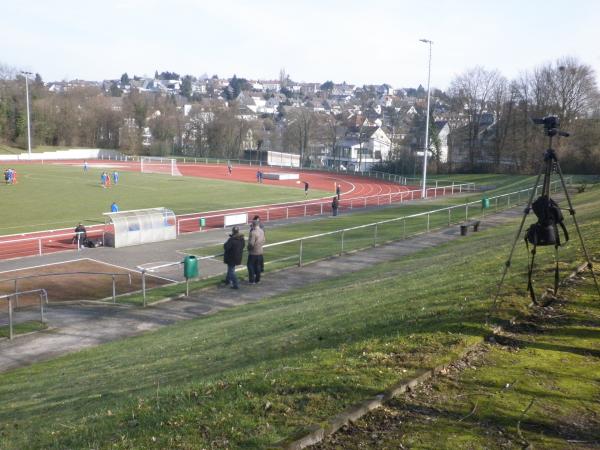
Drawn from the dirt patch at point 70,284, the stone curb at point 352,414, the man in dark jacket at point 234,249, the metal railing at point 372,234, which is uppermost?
the stone curb at point 352,414

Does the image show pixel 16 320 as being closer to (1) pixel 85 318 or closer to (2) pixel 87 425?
(1) pixel 85 318

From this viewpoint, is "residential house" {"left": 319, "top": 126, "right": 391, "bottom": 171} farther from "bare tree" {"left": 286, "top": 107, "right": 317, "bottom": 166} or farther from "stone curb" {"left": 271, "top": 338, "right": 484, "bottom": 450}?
"stone curb" {"left": 271, "top": 338, "right": 484, "bottom": 450}

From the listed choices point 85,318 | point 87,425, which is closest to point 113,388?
point 87,425

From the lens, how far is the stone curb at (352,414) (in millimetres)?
4777

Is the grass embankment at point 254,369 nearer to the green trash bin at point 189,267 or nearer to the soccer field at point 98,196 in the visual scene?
the green trash bin at point 189,267

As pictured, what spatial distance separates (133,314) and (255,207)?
3011 centimetres

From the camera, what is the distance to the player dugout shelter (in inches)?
1124

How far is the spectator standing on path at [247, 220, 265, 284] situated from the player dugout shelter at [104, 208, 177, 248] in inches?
509

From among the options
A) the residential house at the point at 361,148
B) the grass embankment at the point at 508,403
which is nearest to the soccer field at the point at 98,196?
the grass embankment at the point at 508,403

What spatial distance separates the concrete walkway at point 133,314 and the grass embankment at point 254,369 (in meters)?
0.97

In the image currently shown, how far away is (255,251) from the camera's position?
1714 centimetres

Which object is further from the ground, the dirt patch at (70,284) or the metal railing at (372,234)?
the metal railing at (372,234)

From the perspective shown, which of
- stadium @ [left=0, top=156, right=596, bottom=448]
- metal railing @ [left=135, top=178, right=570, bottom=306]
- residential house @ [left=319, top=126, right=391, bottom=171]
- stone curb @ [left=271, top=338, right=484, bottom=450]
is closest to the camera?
stone curb @ [left=271, top=338, right=484, bottom=450]

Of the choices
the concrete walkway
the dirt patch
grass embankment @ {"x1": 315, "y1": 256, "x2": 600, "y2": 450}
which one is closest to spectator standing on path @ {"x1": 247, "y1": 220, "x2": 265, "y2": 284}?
the concrete walkway
